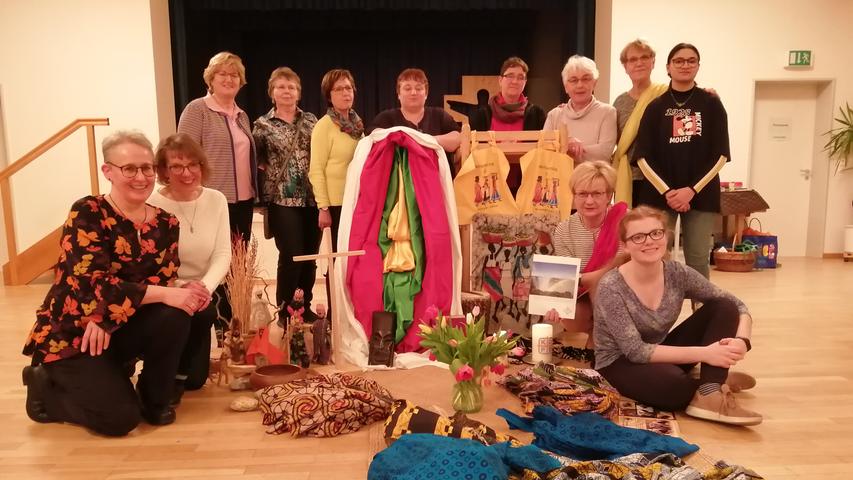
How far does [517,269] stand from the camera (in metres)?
3.39

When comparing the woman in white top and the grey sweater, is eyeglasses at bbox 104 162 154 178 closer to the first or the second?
the woman in white top

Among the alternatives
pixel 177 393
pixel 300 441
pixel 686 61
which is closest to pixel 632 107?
pixel 686 61

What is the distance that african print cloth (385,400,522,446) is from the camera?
76.9 inches

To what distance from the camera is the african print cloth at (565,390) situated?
231cm

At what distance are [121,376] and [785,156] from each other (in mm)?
6673

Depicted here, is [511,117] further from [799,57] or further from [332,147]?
[799,57]

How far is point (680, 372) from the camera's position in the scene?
237 cm

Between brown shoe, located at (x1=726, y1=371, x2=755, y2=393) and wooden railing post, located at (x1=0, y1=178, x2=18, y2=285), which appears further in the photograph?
wooden railing post, located at (x1=0, y1=178, x2=18, y2=285)

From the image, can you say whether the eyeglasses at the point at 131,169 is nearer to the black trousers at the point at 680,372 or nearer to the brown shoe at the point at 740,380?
the black trousers at the point at 680,372

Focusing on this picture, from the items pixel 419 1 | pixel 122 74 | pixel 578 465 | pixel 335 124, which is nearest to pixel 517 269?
pixel 335 124

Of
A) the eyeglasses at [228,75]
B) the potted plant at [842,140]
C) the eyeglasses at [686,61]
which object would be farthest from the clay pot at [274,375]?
the potted plant at [842,140]

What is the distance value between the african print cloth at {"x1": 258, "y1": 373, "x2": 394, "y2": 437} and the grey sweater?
35.4 inches

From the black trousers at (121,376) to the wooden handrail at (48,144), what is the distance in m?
3.73

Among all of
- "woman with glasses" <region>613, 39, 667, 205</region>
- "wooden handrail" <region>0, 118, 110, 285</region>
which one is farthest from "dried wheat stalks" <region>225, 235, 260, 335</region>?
"wooden handrail" <region>0, 118, 110, 285</region>
